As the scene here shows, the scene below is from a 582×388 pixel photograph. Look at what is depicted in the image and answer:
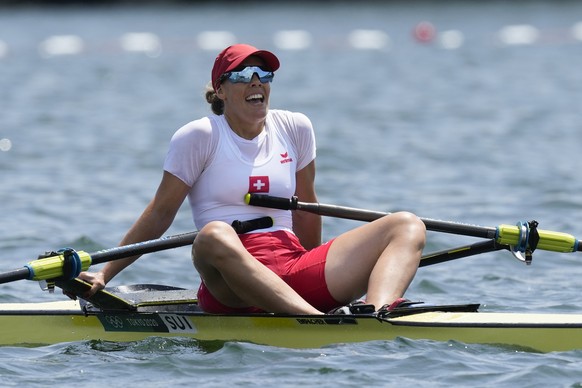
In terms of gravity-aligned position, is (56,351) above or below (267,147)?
below

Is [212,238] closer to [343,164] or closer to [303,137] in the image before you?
[303,137]

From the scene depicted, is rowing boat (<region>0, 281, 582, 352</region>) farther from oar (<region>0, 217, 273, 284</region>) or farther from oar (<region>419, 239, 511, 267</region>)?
oar (<region>419, 239, 511, 267</region>)

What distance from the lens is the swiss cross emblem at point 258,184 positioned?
20.7 ft

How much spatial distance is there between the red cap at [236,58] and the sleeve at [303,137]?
0.36 meters

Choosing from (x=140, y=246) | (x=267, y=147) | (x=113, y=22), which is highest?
(x=113, y=22)

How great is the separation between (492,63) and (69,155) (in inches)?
607

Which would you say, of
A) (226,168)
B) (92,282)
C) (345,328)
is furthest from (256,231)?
(92,282)

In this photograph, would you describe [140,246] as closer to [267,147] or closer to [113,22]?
[267,147]

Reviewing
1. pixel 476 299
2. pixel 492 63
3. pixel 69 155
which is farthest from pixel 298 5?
pixel 476 299

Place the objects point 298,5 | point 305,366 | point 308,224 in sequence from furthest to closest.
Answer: point 298,5, point 308,224, point 305,366

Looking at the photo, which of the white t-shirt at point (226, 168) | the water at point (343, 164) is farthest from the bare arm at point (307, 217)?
the water at point (343, 164)

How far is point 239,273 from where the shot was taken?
19.4 feet

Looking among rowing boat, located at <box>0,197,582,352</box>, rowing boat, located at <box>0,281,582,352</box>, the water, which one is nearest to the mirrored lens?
rowing boat, located at <box>0,197,582,352</box>

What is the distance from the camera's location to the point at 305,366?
586cm
